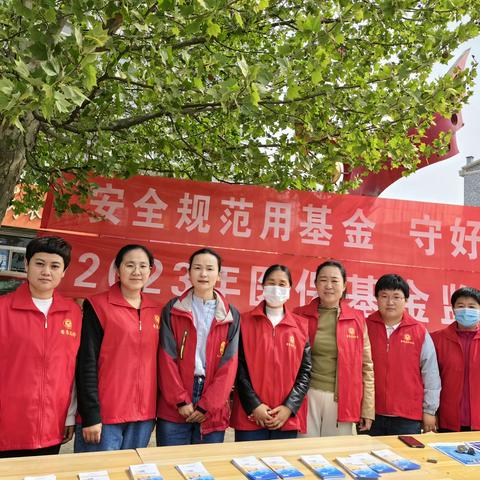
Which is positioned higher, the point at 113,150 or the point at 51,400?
the point at 113,150

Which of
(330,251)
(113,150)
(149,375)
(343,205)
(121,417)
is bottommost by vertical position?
(121,417)

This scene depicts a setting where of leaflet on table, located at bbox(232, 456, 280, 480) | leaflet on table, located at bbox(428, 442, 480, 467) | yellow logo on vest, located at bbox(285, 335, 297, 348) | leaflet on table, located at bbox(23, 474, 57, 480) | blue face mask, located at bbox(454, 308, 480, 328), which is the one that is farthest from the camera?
blue face mask, located at bbox(454, 308, 480, 328)

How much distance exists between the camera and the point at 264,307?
10.8 feet

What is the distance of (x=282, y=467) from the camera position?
2045 mm

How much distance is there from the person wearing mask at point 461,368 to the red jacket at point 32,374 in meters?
2.78

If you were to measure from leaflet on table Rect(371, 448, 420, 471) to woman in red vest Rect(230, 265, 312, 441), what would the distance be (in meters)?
0.81

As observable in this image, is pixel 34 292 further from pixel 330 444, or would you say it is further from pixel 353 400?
pixel 353 400

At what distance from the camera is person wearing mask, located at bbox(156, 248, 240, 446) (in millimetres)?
2861

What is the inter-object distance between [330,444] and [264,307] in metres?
1.11

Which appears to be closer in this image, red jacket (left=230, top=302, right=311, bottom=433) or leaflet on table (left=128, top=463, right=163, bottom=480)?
leaflet on table (left=128, top=463, right=163, bottom=480)

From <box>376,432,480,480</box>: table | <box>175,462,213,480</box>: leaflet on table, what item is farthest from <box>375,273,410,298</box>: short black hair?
<box>175,462,213,480</box>: leaflet on table

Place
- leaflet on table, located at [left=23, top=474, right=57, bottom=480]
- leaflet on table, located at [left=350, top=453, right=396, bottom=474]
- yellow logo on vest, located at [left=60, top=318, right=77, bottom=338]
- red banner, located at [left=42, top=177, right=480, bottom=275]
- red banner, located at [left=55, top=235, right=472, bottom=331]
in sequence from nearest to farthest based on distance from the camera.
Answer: leaflet on table, located at [left=23, top=474, right=57, bottom=480] < leaflet on table, located at [left=350, top=453, right=396, bottom=474] < yellow logo on vest, located at [left=60, top=318, right=77, bottom=338] < red banner, located at [left=55, top=235, right=472, bottom=331] < red banner, located at [left=42, top=177, right=480, bottom=275]

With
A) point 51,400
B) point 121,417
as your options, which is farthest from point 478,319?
point 51,400

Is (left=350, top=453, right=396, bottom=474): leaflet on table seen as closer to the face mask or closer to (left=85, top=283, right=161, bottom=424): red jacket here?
the face mask
